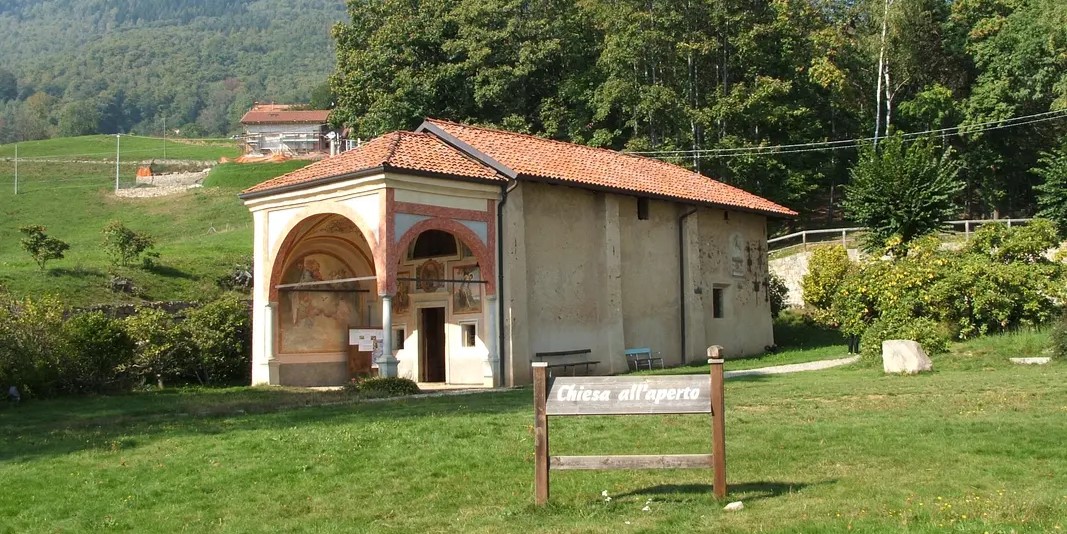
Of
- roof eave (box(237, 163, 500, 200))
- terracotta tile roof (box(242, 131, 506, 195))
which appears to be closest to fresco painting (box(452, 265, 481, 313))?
roof eave (box(237, 163, 500, 200))

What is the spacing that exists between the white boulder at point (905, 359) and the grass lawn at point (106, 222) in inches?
942

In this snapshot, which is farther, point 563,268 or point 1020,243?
point 1020,243

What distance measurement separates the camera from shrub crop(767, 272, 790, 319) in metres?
38.9

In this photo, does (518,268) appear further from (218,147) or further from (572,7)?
(218,147)

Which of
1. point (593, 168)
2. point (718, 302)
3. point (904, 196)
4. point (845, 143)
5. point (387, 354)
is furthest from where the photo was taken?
point (845, 143)

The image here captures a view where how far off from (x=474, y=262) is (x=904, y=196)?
17335mm

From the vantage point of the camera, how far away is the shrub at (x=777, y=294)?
38.9 meters

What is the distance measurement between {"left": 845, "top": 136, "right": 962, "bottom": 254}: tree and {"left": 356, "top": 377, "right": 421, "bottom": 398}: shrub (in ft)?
65.2

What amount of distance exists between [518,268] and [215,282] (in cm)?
1692

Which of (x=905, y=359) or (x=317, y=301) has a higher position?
(x=317, y=301)

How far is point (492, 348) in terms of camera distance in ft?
84.0

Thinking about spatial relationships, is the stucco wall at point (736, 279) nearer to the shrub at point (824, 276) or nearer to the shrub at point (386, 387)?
the shrub at point (824, 276)

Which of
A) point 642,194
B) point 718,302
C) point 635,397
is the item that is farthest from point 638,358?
point 635,397

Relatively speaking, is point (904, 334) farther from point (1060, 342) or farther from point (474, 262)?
point (474, 262)
